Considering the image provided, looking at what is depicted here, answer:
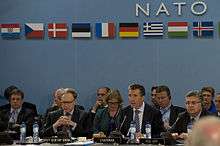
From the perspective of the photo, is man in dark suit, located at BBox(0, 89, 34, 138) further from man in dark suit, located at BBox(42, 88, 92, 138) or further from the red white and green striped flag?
the red white and green striped flag

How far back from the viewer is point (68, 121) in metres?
5.23

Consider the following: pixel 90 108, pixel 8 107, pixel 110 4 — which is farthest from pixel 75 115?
pixel 110 4

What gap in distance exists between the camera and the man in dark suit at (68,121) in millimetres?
5227

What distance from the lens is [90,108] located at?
751 centimetres

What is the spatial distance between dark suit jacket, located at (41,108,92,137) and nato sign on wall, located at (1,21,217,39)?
2211 millimetres

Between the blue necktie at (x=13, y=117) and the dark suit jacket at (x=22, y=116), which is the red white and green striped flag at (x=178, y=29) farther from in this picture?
the blue necktie at (x=13, y=117)

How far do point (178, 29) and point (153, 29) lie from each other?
375 mm

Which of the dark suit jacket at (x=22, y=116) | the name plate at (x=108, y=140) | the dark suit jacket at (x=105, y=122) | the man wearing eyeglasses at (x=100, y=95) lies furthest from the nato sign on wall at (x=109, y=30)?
the name plate at (x=108, y=140)

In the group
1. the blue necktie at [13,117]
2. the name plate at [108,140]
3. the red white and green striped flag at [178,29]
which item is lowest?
the name plate at [108,140]

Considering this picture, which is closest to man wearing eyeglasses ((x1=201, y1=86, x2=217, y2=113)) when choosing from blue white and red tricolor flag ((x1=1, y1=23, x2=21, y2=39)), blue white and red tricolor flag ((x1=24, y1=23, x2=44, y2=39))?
blue white and red tricolor flag ((x1=24, y1=23, x2=44, y2=39))

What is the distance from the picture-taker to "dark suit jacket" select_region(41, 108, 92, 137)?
5.30 m

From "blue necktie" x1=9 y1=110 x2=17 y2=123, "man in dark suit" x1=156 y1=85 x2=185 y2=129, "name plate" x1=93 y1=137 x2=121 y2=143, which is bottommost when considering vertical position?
"name plate" x1=93 y1=137 x2=121 y2=143

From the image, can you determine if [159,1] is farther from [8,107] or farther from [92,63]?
[8,107]

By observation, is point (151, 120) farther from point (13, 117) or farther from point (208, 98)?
point (13, 117)
